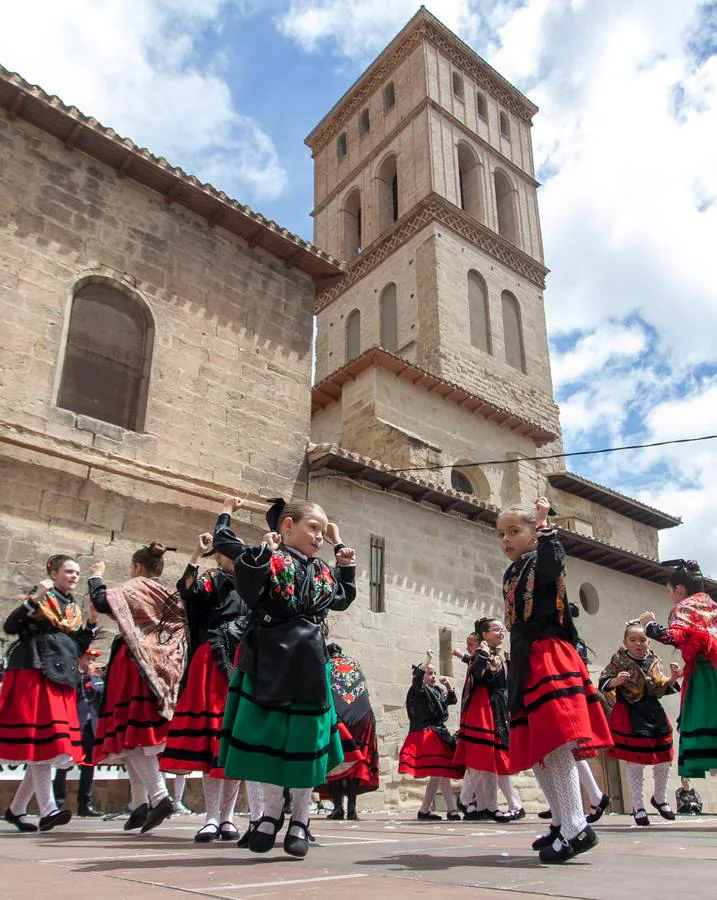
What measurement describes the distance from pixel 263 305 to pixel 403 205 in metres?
17.4

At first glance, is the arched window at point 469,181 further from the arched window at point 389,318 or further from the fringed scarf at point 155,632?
the fringed scarf at point 155,632

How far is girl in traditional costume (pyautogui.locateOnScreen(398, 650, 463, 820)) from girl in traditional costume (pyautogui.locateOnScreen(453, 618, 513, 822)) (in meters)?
0.33

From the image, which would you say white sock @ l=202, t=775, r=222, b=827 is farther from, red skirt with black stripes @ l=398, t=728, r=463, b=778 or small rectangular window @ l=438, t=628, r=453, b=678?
small rectangular window @ l=438, t=628, r=453, b=678

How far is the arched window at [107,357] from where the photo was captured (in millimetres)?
9875

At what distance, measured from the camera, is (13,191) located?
987 centimetres

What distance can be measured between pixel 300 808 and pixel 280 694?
0.54 m

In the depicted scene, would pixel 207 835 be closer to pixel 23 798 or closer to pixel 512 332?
pixel 23 798

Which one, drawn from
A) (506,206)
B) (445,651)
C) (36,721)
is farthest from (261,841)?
(506,206)

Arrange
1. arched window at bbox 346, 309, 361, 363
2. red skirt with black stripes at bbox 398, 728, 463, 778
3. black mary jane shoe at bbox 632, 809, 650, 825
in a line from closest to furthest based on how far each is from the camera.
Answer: black mary jane shoe at bbox 632, 809, 650, 825 → red skirt with black stripes at bbox 398, 728, 463, 778 → arched window at bbox 346, 309, 361, 363

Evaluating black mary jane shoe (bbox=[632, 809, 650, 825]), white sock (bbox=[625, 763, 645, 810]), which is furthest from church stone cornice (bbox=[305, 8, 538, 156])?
black mary jane shoe (bbox=[632, 809, 650, 825])

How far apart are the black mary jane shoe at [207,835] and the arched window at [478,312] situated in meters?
21.7

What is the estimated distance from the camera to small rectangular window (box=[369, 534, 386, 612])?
11812 millimetres

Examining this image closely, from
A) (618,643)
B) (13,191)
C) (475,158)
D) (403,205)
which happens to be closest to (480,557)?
(618,643)

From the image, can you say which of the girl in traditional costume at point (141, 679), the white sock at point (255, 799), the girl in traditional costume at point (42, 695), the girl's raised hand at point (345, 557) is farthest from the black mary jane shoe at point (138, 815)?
the girl's raised hand at point (345, 557)
